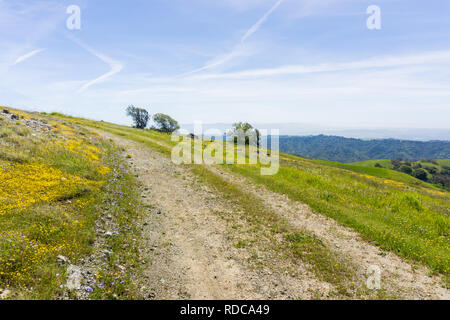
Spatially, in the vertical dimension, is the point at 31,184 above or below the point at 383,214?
above

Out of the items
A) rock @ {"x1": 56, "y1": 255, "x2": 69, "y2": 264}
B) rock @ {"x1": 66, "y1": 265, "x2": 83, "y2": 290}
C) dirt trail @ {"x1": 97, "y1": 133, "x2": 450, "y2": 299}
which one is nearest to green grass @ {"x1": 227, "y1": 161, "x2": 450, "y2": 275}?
dirt trail @ {"x1": 97, "y1": 133, "x2": 450, "y2": 299}

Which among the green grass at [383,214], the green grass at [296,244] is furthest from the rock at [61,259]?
the green grass at [383,214]

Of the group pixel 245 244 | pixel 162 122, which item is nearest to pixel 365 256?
pixel 245 244

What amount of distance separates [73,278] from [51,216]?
398 centimetres

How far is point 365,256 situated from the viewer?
34.5 feet

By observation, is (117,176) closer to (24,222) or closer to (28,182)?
(28,182)

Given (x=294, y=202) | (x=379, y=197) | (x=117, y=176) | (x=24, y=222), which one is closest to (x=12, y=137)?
(x=117, y=176)

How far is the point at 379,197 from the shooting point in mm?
18594

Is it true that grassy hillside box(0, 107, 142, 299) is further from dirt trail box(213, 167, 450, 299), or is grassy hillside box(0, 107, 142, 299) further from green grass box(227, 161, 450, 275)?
green grass box(227, 161, 450, 275)

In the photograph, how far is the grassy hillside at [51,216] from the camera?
6914mm

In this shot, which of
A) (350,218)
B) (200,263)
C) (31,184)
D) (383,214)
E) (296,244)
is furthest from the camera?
(383,214)

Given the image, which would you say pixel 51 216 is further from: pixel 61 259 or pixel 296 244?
pixel 296 244

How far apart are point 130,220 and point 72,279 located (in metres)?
5.15

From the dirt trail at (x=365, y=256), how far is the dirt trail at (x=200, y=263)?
295 cm
